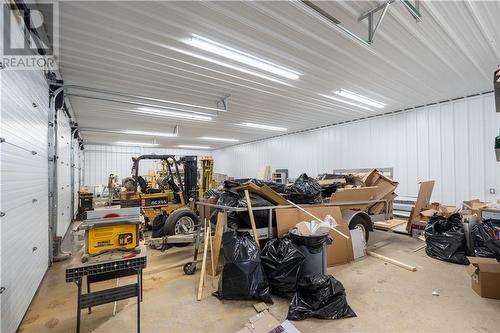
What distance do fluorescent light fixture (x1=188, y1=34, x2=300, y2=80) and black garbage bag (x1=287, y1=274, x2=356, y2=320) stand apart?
3207 millimetres

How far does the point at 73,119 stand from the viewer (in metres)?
7.14

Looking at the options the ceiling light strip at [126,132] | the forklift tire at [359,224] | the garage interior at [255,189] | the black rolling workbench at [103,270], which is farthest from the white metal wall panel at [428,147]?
the black rolling workbench at [103,270]

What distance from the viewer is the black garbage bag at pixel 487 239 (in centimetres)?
308

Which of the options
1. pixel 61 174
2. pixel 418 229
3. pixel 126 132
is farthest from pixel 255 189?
pixel 126 132

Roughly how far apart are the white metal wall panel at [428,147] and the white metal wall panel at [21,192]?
7.92 meters

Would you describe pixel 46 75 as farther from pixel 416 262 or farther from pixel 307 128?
pixel 307 128

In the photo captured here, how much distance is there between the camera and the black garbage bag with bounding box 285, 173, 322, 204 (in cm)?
371

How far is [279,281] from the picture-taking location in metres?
2.66

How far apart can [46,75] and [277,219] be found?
4.20 m

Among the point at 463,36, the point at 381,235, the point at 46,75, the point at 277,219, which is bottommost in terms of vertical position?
the point at 381,235

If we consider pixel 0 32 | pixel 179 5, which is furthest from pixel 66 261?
pixel 179 5

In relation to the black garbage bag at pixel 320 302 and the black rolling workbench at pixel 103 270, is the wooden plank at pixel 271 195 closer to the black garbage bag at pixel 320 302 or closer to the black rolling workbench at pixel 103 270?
the black garbage bag at pixel 320 302

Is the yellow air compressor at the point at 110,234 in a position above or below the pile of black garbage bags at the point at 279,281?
above

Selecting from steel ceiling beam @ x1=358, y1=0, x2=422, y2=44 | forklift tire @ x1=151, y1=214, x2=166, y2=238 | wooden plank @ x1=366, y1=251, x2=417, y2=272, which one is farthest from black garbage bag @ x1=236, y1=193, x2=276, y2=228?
steel ceiling beam @ x1=358, y1=0, x2=422, y2=44
